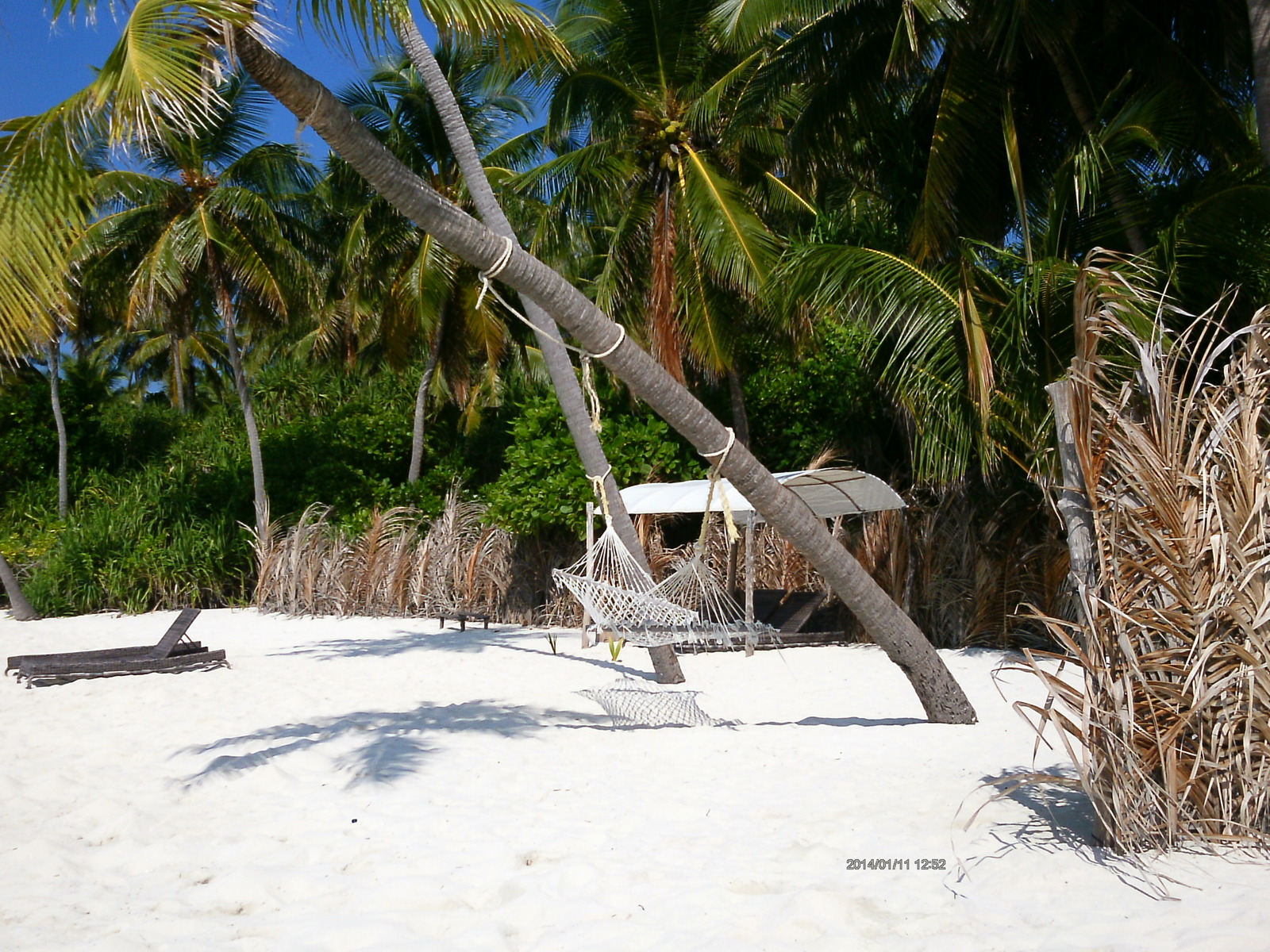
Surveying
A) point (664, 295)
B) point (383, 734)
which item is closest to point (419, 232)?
point (664, 295)

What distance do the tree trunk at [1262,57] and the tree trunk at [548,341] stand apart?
5.06 meters

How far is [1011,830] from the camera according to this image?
3.46m

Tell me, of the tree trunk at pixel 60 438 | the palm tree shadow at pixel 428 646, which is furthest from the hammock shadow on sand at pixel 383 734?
the tree trunk at pixel 60 438

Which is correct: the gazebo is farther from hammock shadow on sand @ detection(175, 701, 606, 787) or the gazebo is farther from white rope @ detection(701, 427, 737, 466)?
white rope @ detection(701, 427, 737, 466)

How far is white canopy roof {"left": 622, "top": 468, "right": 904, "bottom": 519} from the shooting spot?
8766 mm

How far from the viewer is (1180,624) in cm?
307

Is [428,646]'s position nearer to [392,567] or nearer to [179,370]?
[392,567]

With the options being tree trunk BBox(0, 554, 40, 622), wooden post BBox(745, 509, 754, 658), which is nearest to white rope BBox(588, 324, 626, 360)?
wooden post BBox(745, 509, 754, 658)

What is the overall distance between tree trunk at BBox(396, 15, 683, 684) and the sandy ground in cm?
121

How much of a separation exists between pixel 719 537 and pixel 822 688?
14.1 feet

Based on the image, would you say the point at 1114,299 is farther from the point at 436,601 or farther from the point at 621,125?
the point at 436,601

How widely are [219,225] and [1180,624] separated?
15.0 metres

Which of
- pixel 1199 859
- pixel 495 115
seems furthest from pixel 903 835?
pixel 495 115

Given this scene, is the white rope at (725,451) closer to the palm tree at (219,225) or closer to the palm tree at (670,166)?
the palm tree at (670,166)
